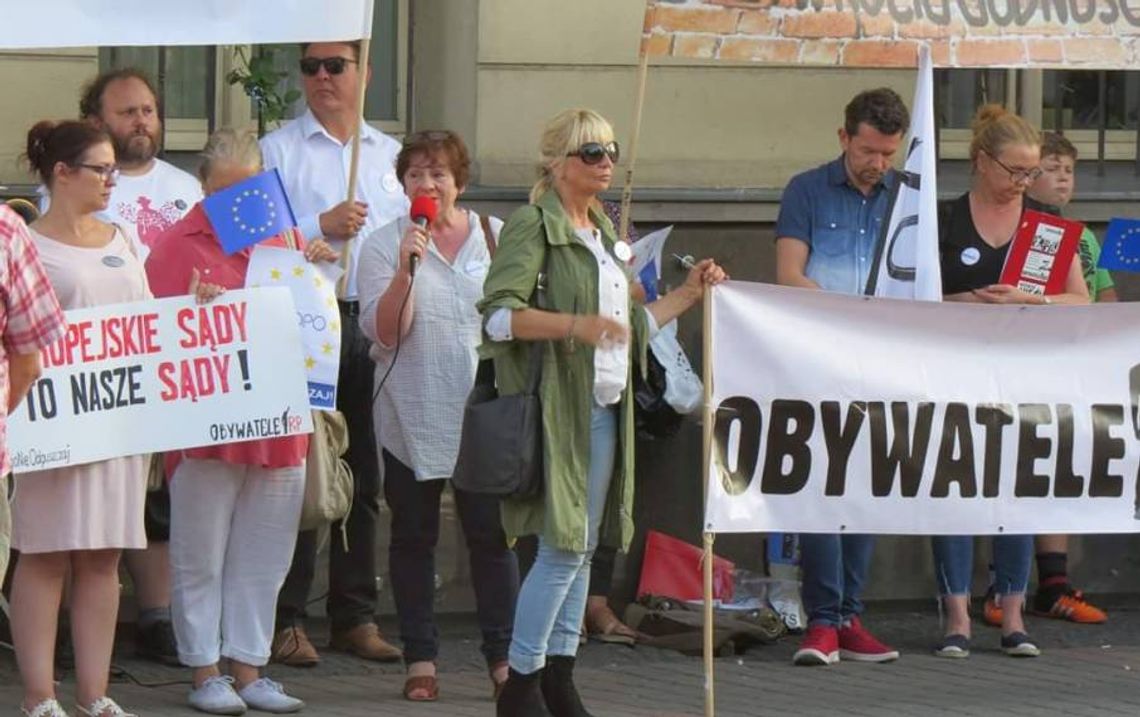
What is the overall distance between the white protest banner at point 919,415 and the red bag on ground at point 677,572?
5.52 feet

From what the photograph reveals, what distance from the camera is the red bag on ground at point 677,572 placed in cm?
934

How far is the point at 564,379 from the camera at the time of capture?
7.18 m

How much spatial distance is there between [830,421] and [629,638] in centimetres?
174

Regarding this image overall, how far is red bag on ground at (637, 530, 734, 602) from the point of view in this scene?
9.34 meters

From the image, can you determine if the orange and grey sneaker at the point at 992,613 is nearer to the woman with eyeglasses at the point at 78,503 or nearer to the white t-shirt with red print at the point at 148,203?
the white t-shirt with red print at the point at 148,203

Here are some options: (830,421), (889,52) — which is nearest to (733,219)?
(889,52)

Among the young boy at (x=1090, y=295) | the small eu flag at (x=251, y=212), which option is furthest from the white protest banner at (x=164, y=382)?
the young boy at (x=1090, y=295)

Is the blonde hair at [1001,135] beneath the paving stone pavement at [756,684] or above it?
above

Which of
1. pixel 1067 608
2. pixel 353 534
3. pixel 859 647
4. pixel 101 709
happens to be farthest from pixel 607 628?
pixel 101 709

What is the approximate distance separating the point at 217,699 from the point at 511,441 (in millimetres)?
1388

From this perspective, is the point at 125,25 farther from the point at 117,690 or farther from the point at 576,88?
the point at 576,88

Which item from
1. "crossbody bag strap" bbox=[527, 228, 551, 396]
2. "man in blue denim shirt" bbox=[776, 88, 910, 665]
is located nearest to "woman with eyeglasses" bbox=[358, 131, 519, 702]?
"crossbody bag strap" bbox=[527, 228, 551, 396]

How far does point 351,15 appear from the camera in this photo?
304 inches

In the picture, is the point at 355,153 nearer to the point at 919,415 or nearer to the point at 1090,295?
the point at 919,415
